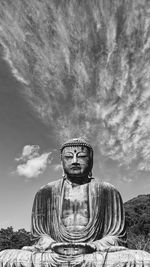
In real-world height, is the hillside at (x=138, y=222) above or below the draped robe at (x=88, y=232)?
above

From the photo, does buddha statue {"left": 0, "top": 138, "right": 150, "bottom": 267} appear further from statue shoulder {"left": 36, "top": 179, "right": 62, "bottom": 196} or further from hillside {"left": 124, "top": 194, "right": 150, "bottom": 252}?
hillside {"left": 124, "top": 194, "right": 150, "bottom": 252}

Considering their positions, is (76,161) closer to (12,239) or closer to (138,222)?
(12,239)

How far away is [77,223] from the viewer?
7133 mm

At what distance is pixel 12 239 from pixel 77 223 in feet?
99.6

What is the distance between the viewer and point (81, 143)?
8.09m

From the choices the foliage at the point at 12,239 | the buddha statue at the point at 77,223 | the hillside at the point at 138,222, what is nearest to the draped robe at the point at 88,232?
the buddha statue at the point at 77,223

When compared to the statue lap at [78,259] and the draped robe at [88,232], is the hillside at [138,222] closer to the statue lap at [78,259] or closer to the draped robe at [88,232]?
the draped robe at [88,232]

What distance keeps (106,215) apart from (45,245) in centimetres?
167

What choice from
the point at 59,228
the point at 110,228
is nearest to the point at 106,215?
the point at 110,228

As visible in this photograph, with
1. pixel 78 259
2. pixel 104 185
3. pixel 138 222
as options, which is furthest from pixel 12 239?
pixel 78 259

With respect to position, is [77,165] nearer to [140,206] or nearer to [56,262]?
[56,262]

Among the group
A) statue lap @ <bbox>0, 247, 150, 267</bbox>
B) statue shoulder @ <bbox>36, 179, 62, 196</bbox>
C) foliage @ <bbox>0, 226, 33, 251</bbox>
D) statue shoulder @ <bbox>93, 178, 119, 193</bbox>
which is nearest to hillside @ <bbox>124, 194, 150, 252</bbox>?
foliage @ <bbox>0, 226, 33, 251</bbox>

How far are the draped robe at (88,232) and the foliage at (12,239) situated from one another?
89.5 feet

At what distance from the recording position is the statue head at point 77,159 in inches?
308
